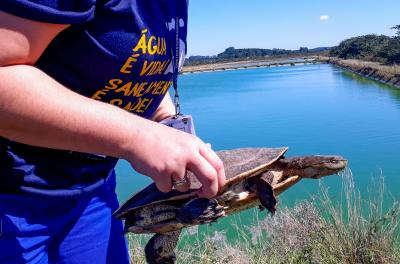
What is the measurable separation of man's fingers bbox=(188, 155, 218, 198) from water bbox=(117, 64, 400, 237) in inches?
132

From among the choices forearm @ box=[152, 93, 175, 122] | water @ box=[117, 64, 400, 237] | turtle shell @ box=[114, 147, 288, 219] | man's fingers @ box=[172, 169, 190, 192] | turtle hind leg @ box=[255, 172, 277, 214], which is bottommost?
water @ box=[117, 64, 400, 237]

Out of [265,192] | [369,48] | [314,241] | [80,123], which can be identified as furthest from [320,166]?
[369,48]

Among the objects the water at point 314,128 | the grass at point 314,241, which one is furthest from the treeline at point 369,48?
the grass at point 314,241

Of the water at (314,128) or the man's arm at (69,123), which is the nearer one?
the man's arm at (69,123)

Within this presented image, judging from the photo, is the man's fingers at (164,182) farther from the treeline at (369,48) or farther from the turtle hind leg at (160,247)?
the treeline at (369,48)

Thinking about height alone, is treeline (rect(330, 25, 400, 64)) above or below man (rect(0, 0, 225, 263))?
below

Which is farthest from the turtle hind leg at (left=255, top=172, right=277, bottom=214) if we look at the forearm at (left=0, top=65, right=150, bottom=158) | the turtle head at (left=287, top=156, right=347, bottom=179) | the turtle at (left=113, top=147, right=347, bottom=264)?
the forearm at (left=0, top=65, right=150, bottom=158)

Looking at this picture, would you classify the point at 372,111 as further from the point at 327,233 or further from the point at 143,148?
the point at 143,148

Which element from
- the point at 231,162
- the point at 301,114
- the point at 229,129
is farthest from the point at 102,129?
the point at 301,114

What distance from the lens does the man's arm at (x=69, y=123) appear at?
2.62ft

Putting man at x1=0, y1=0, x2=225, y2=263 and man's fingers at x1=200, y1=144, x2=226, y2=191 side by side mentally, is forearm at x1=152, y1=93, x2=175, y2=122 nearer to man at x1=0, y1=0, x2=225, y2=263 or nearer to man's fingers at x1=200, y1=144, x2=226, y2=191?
man at x1=0, y1=0, x2=225, y2=263

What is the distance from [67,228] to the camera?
122cm

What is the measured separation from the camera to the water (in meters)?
7.75

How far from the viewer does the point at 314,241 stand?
3.35 m
